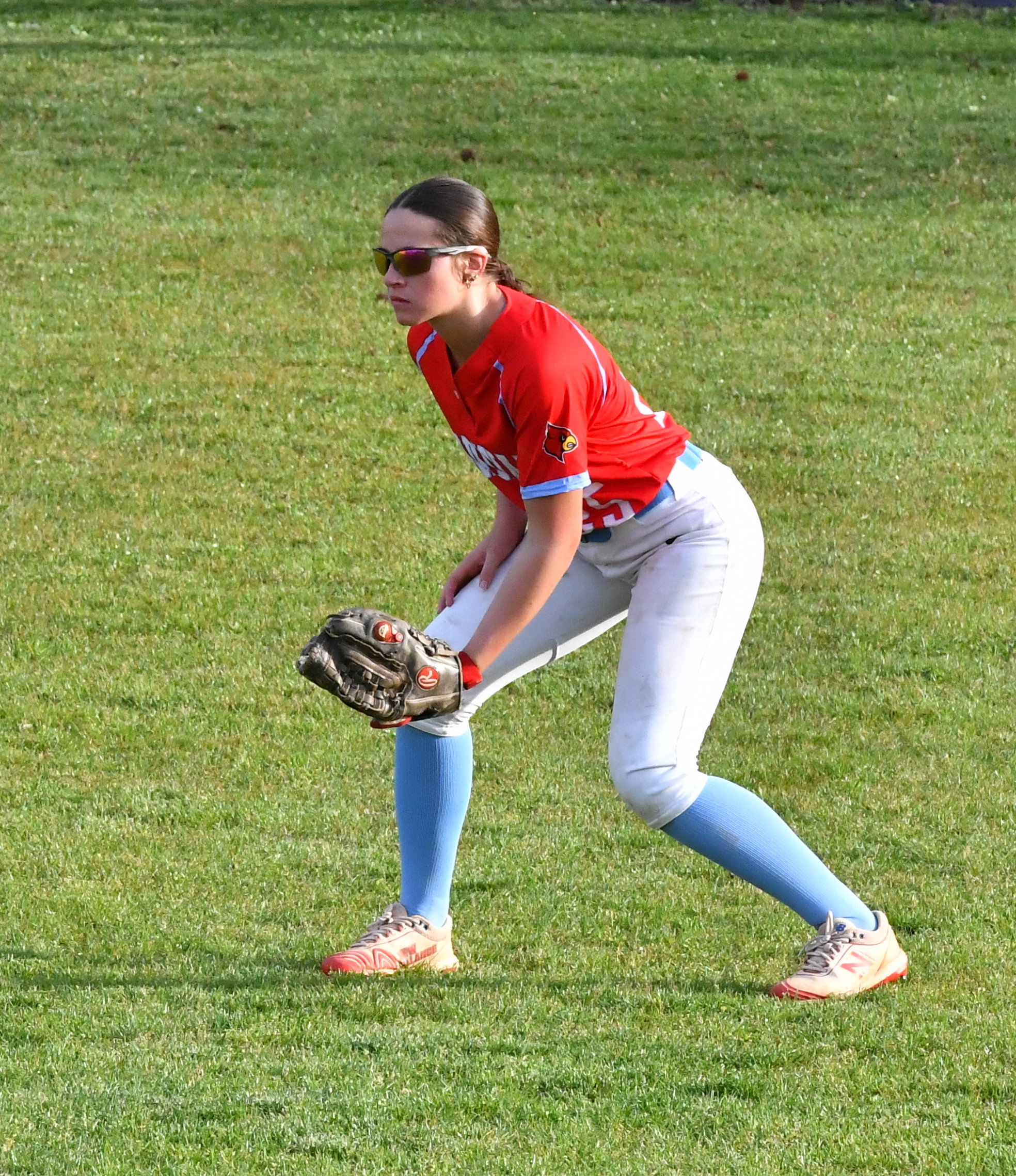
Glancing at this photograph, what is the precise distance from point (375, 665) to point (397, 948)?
1098 mm

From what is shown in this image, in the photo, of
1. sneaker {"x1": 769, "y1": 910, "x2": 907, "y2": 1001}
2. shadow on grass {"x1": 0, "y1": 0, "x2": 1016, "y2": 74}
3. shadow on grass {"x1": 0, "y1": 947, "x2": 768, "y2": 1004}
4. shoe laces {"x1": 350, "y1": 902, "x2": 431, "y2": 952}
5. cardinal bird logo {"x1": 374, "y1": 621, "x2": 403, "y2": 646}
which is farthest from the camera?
shadow on grass {"x1": 0, "y1": 0, "x2": 1016, "y2": 74}

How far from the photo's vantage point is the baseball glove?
3930 millimetres

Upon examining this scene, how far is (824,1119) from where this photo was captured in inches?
148

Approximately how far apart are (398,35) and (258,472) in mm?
11098

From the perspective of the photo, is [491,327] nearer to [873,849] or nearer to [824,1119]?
[824,1119]

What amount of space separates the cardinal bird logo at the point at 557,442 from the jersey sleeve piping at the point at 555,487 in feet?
0.16

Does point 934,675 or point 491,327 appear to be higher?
point 491,327

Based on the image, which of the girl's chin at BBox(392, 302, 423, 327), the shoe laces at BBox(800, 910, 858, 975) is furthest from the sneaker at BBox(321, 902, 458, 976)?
the girl's chin at BBox(392, 302, 423, 327)

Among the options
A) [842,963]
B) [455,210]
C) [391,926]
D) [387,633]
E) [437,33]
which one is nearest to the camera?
[387,633]

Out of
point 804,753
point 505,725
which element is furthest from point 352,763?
point 804,753

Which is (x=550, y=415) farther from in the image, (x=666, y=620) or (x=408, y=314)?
(x=666, y=620)

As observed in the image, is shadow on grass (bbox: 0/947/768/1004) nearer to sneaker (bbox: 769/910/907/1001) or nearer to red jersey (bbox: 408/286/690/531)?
sneaker (bbox: 769/910/907/1001)

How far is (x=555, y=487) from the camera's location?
3.95 meters

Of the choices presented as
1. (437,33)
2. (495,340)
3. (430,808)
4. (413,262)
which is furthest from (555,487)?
(437,33)
